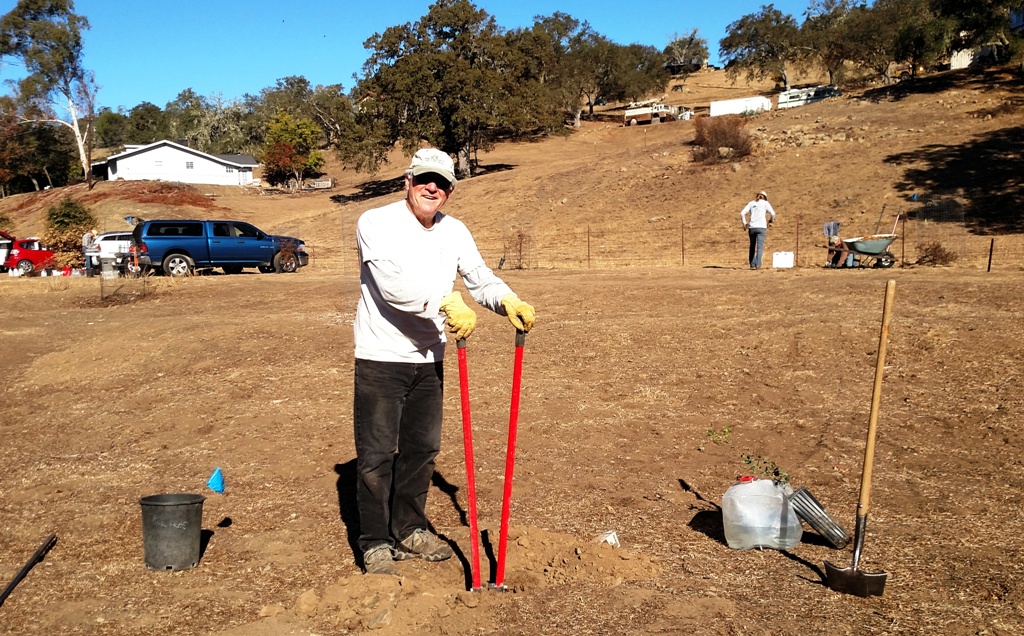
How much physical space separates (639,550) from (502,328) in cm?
757

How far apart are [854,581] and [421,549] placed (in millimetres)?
2274

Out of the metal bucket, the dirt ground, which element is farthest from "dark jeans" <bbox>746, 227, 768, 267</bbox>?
the metal bucket

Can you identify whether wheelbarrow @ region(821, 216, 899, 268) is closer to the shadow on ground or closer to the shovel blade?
the shadow on ground

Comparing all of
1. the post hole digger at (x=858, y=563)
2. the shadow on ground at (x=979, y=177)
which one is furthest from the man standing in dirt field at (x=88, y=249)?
the post hole digger at (x=858, y=563)

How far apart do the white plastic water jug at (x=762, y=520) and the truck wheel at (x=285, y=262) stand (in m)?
22.2

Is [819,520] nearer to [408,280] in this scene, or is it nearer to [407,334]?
[407,334]

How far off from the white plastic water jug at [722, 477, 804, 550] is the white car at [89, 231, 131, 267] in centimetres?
2312

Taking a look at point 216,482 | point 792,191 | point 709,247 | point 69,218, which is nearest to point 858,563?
point 216,482

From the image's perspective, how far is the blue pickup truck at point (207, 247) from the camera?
78.4 ft

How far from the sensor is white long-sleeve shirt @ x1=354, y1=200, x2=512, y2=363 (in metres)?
4.25

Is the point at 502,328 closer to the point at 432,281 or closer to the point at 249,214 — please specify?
the point at 432,281

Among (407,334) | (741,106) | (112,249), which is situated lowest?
(112,249)

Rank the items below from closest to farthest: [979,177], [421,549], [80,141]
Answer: [421,549] < [979,177] < [80,141]

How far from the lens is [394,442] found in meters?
4.64
